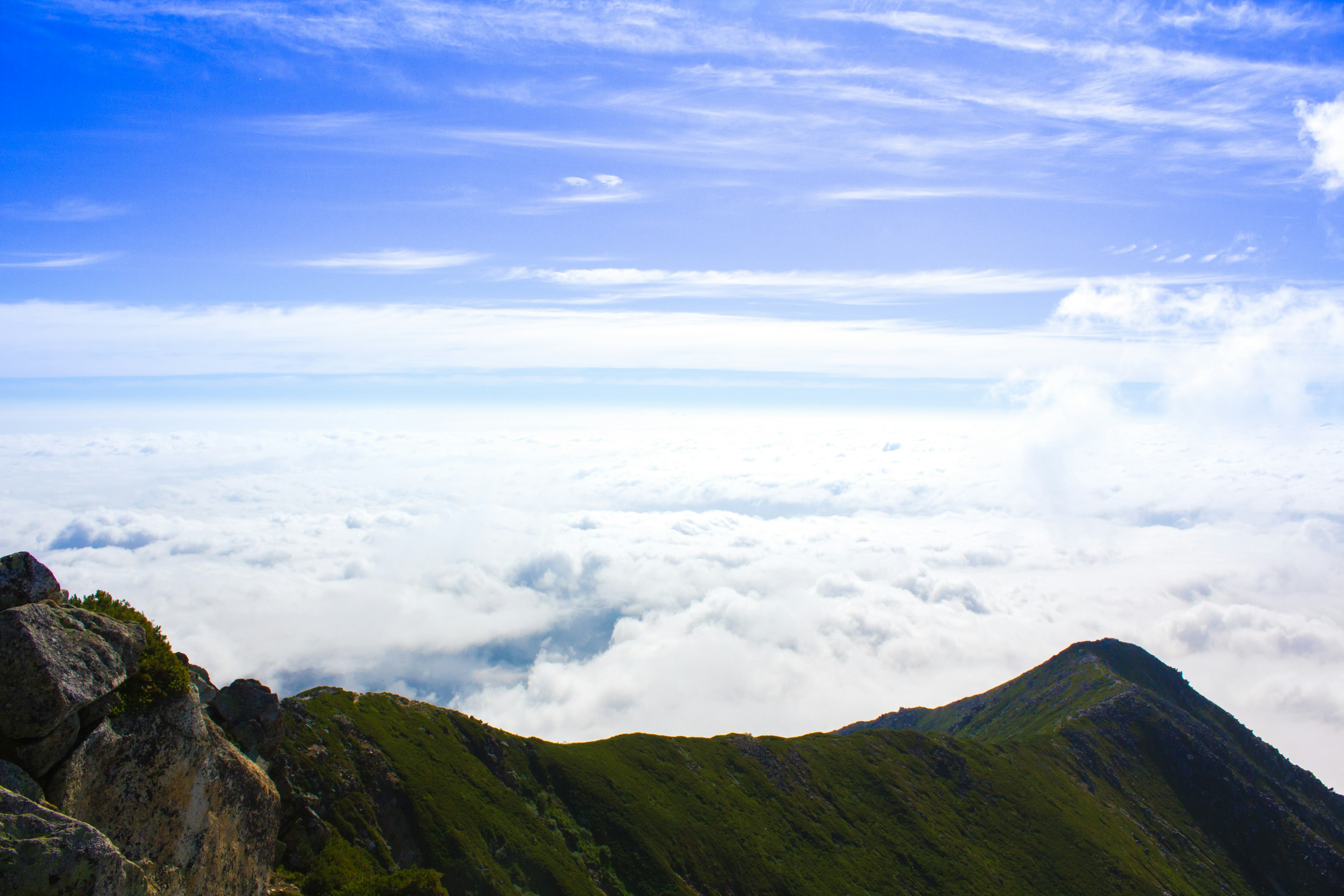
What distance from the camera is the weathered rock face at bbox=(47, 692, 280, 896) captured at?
964 inches

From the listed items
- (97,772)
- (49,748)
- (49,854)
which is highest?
(49,854)

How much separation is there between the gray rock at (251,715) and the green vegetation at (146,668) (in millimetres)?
12863

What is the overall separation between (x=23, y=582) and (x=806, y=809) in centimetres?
13328

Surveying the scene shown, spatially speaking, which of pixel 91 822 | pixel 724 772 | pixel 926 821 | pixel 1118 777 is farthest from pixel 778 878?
pixel 1118 777

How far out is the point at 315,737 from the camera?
77.5 metres

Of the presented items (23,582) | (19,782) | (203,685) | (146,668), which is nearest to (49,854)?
(19,782)

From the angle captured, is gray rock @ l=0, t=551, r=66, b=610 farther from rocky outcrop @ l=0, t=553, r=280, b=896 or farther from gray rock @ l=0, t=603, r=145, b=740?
gray rock @ l=0, t=603, r=145, b=740

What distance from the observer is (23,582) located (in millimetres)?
25422

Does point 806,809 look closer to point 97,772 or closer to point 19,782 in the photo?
point 97,772

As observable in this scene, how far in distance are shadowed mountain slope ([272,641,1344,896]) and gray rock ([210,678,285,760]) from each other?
2754mm

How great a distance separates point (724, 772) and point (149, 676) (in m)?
119

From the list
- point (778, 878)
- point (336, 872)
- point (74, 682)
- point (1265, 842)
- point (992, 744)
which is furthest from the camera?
point (992, 744)

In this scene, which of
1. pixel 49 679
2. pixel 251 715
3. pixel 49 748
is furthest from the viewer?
pixel 251 715

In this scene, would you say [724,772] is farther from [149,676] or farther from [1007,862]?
[149,676]
